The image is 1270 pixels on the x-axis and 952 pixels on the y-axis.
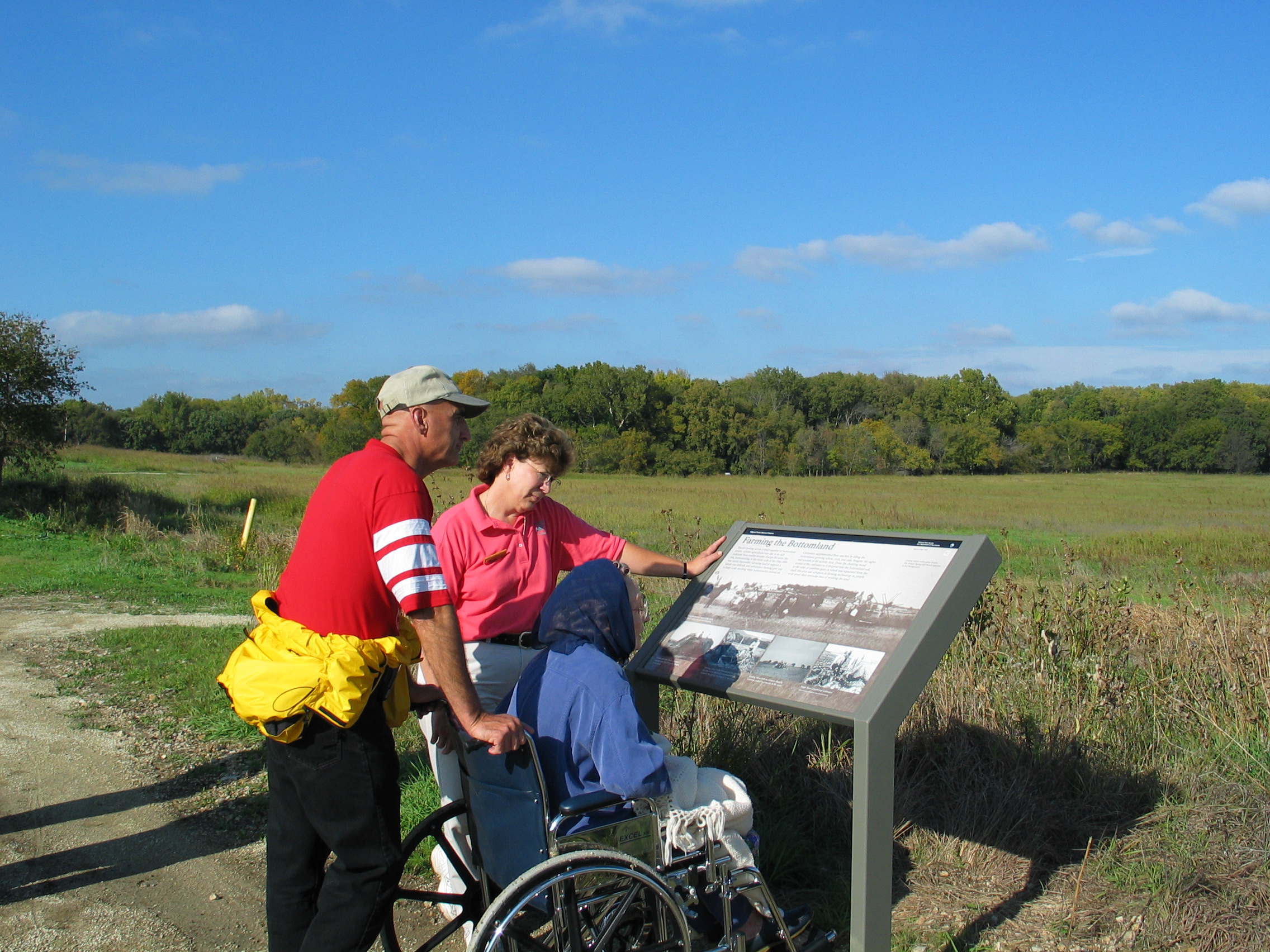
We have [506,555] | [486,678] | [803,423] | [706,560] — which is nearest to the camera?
[486,678]

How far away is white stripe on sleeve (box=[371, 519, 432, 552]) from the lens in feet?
8.27

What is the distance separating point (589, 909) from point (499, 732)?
2.04ft

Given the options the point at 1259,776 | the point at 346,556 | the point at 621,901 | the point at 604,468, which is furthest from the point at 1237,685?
the point at 604,468

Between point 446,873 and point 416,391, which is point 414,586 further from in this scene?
point 446,873

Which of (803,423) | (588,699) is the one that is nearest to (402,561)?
(588,699)

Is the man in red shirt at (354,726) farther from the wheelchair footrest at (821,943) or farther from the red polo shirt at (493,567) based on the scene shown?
the wheelchair footrest at (821,943)

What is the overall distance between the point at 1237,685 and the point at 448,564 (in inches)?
178

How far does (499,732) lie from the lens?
251 centimetres

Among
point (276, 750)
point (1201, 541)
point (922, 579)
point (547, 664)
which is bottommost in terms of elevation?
point (1201, 541)

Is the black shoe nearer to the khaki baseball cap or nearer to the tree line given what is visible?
the khaki baseball cap

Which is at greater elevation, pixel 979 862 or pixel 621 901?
pixel 621 901

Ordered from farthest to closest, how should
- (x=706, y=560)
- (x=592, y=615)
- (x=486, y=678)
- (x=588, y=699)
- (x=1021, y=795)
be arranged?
(x=1021, y=795)
(x=706, y=560)
(x=486, y=678)
(x=592, y=615)
(x=588, y=699)

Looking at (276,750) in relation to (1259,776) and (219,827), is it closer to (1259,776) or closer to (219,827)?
(219,827)

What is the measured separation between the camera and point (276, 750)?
8.52ft
